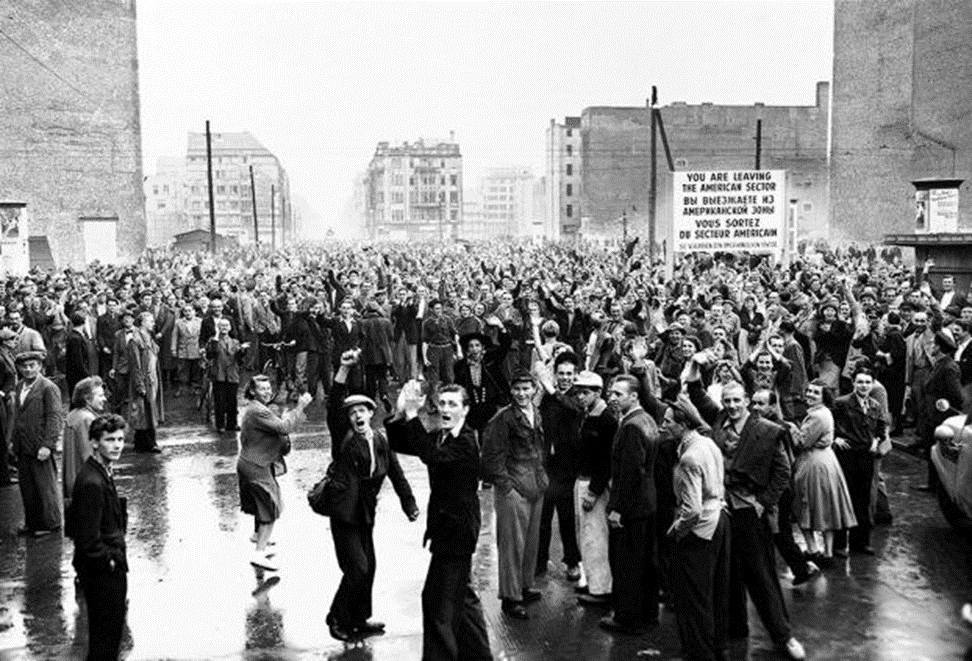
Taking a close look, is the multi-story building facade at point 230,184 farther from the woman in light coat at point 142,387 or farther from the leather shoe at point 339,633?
the leather shoe at point 339,633

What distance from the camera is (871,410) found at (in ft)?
29.3

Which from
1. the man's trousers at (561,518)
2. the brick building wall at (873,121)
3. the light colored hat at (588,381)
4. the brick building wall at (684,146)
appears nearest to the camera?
the light colored hat at (588,381)

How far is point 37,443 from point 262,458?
8.25 ft

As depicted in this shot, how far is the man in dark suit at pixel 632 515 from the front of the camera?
696cm

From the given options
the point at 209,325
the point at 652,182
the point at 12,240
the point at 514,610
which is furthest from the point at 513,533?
the point at 652,182

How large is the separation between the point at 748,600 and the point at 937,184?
1678 centimetres

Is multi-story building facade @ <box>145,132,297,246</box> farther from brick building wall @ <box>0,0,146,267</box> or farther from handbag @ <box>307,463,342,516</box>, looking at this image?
handbag @ <box>307,463,342,516</box>

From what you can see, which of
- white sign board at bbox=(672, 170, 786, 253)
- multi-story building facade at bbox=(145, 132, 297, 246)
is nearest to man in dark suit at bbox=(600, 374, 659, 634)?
white sign board at bbox=(672, 170, 786, 253)

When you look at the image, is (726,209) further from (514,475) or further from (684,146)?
(684,146)

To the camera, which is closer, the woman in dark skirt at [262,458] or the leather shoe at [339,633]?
the leather shoe at [339,633]

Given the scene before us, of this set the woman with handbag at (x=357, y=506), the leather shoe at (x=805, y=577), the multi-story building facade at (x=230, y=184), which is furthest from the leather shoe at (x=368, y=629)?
the multi-story building facade at (x=230, y=184)

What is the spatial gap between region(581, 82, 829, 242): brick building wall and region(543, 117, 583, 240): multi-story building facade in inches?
926

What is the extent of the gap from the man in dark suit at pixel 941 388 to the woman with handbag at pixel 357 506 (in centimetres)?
591

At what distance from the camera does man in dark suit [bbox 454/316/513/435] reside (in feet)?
34.2
